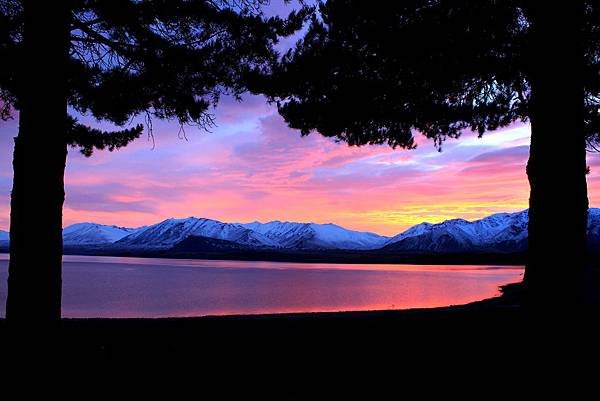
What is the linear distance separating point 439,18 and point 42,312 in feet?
26.3

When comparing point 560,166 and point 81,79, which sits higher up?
point 81,79

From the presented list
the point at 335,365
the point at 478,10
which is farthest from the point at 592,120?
the point at 335,365

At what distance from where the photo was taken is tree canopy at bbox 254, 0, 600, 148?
9266 mm

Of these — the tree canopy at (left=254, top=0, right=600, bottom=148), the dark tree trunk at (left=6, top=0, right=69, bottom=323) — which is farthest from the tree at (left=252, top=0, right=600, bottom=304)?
the dark tree trunk at (left=6, top=0, right=69, bottom=323)

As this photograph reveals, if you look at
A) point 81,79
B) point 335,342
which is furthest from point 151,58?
point 335,342

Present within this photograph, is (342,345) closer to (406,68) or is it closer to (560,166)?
(560,166)

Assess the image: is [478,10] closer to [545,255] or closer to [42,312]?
[545,255]

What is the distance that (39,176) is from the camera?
5469 millimetres

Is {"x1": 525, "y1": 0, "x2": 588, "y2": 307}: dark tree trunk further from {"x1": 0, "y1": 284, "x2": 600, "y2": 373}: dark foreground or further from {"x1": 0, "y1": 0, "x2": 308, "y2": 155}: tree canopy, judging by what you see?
{"x1": 0, "y1": 0, "x2": 308, "y2": 155}: tree canopy

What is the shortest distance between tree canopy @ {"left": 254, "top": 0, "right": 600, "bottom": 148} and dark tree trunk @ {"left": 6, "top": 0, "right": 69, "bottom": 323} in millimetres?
5254

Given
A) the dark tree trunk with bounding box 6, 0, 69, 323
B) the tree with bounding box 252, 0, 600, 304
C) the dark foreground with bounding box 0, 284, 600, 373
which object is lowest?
the dark foreground with bounding box 0, 284, 600, 373

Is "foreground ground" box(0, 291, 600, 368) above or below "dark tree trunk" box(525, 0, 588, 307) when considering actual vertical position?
below

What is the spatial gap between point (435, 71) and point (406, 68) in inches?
22.2

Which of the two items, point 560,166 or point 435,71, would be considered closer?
point 560,166
